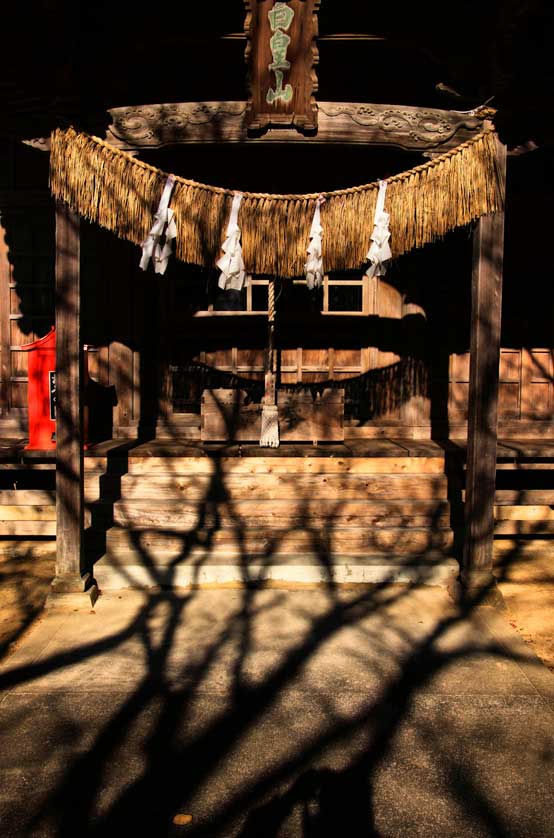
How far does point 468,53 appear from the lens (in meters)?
5.81

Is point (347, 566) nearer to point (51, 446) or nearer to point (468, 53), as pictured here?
point (51, 446)

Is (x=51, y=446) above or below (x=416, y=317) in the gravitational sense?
below

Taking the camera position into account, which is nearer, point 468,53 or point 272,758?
point 272,758

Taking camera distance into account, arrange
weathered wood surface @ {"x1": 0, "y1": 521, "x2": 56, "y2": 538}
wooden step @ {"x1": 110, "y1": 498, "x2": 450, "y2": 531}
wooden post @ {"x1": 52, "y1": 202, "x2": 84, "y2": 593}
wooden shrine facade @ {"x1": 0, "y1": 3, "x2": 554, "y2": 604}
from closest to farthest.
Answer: wooden post @ {"x1": 52, "y1": 202, "x2": 84, "y2": 593} < wooden step @ {"x1": 110, "y1": 498, "x2": 450, "y2": 531} < weathered wood surface @ {"x1": 0, "y1": 521, "x2": 56, "y2": 538} < wooden shrine facade @ {"x1": 0, "y1": 3, "x2": 554, "y2": 604}

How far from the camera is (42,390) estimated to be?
675cm

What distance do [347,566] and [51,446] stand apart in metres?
3.39

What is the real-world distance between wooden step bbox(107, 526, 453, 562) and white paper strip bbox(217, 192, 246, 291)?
7.85ft

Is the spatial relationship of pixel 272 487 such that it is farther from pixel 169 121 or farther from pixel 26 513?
pixel 169 121

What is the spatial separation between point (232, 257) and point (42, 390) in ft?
8.55

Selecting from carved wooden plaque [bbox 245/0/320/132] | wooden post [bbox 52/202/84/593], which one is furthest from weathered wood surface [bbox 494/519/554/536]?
carved wooden plaque [bbox 245/0/320/132]

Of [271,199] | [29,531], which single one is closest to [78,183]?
[271,199]

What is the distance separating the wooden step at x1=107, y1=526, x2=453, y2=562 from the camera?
20.1 feet

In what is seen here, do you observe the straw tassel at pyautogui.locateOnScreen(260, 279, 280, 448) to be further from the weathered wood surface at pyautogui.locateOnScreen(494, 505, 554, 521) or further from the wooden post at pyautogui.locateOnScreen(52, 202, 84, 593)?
the weathered wood surface at pyautogui.locateOnScreen(494, 505, 554, 521)

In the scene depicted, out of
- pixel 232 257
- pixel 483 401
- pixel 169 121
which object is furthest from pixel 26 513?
pixel 483 401
